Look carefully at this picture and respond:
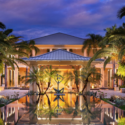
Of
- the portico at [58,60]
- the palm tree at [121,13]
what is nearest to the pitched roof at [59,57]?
the portico at [58,60]

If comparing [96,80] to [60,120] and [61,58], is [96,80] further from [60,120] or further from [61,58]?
[60,120]

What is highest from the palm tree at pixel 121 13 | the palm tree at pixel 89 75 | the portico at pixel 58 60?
the palm tree at pixel 121 13

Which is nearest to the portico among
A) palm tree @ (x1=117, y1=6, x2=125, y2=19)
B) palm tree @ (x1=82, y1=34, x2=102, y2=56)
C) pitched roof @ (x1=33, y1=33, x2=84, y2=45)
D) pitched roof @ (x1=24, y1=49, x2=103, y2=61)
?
pitched roof @ (x1=24, y1=49, x2=103, y2=61)

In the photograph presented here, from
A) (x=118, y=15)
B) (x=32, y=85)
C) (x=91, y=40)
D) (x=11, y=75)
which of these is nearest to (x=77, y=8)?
(x=118, y=15)

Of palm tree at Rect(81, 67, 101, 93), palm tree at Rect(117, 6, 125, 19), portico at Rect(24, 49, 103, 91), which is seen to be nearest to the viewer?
palm tree at Rect(117, 6, 125, 19)

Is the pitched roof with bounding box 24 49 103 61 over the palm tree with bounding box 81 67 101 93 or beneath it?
over

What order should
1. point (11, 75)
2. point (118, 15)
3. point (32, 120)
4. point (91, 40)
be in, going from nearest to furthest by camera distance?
point (32, 120)
point (118, 15)
point (91, 40)
point (11, 75)

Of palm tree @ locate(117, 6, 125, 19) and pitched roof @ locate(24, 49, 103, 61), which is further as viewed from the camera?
pitched roof @ locate(24, 49, 103, 61)

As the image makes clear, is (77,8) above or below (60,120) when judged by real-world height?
above

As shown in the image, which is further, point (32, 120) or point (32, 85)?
point (32, 85)

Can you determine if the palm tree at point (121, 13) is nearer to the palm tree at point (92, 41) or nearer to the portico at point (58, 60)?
the portico at point (58, 60)

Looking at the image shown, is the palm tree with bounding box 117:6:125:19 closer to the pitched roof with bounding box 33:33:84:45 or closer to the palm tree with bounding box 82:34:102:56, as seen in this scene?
the palm tree with bounding box 82:34:102:56

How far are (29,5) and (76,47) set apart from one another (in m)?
17.7

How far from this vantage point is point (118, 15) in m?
14.6
